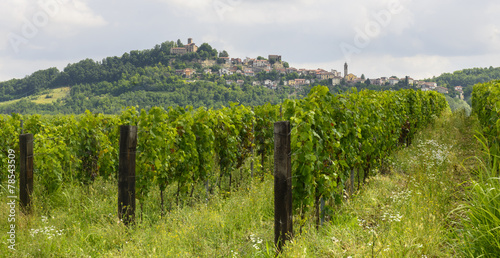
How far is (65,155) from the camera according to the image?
6.96m

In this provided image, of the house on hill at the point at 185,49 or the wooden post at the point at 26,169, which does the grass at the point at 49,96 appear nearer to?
the house on hill at the point at 185,49

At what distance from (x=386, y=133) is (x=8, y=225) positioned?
7.52 meters

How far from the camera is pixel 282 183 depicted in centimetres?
370

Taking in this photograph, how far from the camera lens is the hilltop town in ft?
402

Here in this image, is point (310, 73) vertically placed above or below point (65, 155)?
above

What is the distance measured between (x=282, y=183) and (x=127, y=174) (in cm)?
253

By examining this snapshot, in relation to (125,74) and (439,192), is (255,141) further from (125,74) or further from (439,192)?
(125,74)

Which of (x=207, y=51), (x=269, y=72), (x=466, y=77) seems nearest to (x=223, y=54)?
(x=207, y=51)

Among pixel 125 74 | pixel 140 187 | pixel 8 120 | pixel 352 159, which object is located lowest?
pixel 140 187

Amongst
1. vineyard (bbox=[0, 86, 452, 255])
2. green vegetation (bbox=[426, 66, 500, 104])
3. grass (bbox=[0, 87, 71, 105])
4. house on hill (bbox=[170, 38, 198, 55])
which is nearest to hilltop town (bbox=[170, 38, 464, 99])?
house on hill (bbox=[170, 38, 198, 55])

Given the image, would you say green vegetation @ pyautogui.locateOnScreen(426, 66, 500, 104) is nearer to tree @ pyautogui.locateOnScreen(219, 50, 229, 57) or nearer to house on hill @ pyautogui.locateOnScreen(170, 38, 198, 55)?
tree @ pyautogui.locateOnScreen(219, 50, 229, 57)

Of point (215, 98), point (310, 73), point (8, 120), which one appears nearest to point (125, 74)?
point (215, 98)

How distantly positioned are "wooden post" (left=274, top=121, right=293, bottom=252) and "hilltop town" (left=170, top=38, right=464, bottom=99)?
113 metres

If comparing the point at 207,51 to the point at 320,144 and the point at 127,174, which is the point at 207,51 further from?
the point at 320,144
